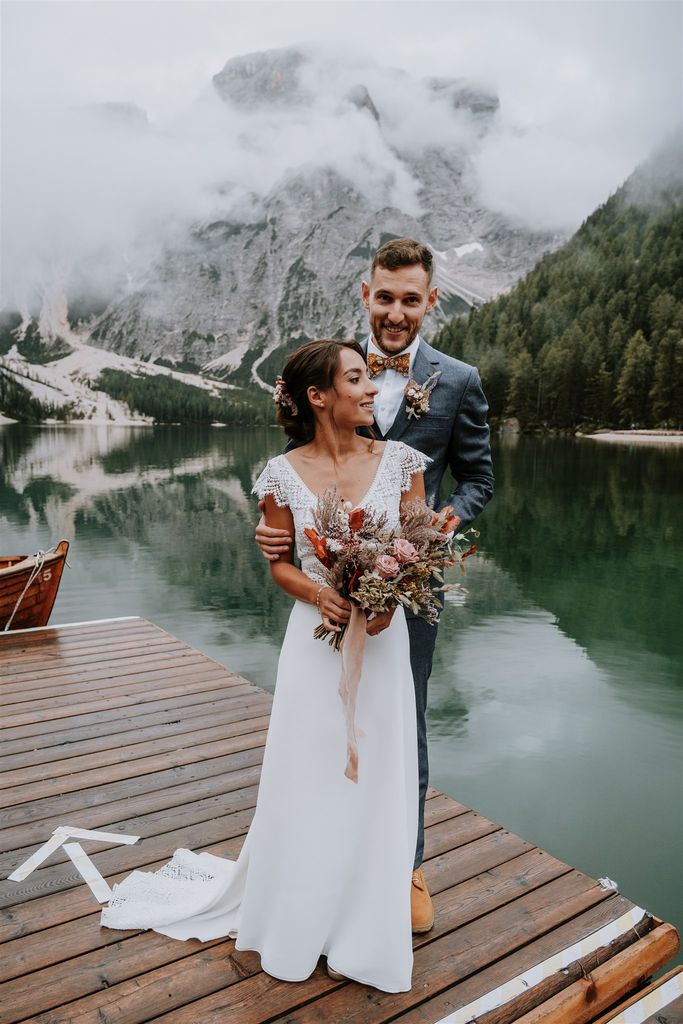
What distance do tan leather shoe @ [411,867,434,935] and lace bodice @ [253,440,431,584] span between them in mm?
1518

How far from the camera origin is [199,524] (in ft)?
83.4

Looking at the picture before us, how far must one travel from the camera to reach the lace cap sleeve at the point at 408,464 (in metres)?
2.77

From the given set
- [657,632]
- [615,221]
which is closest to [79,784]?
[657,632]

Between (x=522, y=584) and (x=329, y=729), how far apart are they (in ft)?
48.0

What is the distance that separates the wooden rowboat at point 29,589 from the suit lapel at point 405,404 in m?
6.27

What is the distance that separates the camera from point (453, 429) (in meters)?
3.10

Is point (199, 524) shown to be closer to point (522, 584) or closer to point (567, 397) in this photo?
point (522, 584)

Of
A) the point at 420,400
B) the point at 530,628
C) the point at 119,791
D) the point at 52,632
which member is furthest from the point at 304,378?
the point at 530,628

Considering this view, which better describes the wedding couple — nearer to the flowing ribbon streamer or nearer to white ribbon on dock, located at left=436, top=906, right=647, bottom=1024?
the flowing ribbon streamer

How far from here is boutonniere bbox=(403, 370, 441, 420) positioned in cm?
295

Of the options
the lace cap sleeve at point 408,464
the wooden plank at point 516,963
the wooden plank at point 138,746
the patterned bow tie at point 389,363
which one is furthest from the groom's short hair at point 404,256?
the wooden plank at point 138,746

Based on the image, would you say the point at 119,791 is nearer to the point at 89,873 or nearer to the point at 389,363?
the point at 89,873

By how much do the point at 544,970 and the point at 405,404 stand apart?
2.34m

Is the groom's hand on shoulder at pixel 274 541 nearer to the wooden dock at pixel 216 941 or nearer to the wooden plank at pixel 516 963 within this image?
the wooden dock at pixel 216 941
